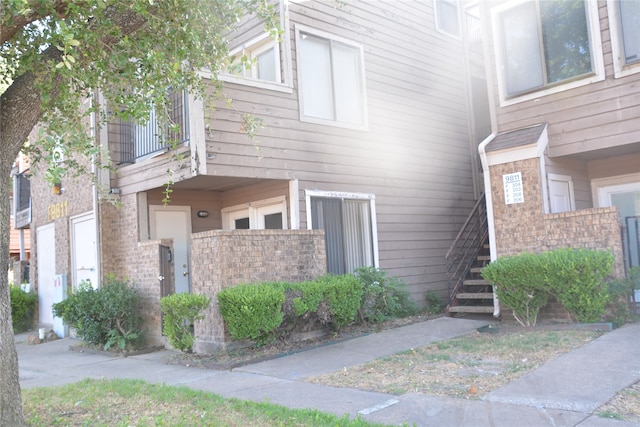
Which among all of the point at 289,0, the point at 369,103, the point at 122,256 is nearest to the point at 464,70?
the point at 369,103

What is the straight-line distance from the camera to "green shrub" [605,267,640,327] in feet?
25.8

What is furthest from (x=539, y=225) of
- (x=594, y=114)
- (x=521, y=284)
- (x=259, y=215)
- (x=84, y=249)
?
(x=84, y=249)

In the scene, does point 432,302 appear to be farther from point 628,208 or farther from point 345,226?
point 628,208

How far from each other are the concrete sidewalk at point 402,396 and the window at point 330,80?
13.6 ft

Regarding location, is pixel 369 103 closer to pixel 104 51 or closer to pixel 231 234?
pixel 231 234

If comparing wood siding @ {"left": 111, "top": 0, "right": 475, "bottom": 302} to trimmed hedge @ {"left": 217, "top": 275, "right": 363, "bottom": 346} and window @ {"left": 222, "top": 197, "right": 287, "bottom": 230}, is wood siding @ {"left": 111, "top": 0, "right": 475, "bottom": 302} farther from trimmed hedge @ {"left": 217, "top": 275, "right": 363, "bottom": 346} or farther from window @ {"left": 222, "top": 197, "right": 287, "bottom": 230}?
trimmed hedge @ {"left": 217, "top": 275, "right": 363, "bottom": 346}

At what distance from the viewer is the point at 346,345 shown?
8391mm

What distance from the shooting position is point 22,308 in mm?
13188

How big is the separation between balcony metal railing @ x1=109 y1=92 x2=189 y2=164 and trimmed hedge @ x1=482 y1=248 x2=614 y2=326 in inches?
205

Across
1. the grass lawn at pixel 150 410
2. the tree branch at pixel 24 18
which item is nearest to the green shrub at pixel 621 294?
the grass lawn at pixel 150 410

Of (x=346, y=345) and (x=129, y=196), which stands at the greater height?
(x=129, y=196)

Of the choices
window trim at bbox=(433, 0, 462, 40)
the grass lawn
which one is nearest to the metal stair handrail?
window trim at bbox=(433, 0, 462, 40)

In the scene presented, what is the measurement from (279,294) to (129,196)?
3.99m

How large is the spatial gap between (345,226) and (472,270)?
2637mm
